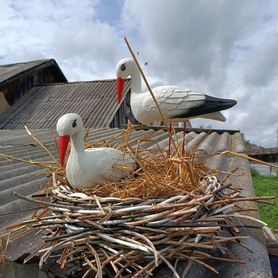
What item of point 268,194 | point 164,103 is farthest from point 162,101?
point 268,194

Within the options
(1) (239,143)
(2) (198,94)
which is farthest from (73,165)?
(1) (239,143)

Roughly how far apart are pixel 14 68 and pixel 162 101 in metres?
12.1

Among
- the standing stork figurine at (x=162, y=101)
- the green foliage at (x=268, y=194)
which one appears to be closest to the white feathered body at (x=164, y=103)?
the standing stork figurine at (x=162, y=101)

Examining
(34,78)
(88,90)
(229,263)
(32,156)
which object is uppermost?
(34,78)

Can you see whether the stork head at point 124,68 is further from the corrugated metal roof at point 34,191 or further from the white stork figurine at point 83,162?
the white stork figurine at point 83,162

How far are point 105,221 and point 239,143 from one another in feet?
11.6

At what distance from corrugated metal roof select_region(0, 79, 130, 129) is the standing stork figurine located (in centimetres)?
649

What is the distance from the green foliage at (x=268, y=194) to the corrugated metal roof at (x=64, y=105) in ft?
15.2

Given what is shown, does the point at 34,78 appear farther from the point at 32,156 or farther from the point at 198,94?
the point at 198,94

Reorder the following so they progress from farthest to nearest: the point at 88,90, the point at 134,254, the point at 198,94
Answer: the point at 88,90 → the point at 198,94 → the point at 134,254

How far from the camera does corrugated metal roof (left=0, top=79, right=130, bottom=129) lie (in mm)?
9055

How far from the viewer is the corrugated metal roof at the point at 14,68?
35.6ft

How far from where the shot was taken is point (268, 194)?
7.66 meters

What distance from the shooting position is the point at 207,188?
1.11 meters
